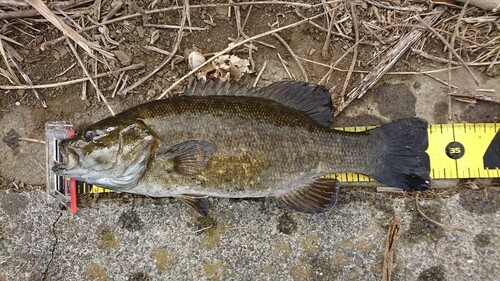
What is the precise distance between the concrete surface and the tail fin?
38 centimetres

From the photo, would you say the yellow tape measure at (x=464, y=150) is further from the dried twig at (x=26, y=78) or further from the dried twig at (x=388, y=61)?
the dried twig at (x=26, y=78)

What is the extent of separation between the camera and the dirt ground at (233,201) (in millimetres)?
3969

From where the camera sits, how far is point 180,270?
3982mm

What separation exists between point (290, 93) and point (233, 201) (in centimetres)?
109

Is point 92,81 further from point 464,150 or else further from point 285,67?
point 464,150

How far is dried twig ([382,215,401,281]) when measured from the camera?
3900 mm

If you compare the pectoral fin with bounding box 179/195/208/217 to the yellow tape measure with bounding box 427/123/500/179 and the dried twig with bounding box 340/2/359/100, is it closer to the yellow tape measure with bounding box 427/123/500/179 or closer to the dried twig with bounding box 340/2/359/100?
the dried twig with bounding box 340/2/359/100

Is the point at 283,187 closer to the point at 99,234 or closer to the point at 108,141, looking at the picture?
the point at 108,141

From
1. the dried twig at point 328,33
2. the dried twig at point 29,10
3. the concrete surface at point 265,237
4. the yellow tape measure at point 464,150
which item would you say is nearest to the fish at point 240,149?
the yellow tape measure at point 464,150

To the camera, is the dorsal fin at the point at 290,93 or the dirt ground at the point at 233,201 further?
the dirt ground at the point at 233,201

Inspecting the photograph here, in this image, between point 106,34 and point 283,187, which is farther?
point 106,34

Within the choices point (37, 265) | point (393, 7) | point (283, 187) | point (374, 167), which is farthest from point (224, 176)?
point (393, 7)

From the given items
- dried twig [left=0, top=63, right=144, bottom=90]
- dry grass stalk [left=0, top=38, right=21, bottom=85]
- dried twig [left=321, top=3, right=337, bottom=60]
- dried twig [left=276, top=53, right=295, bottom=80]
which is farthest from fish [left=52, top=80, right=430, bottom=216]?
dry grass stalk [left=0, top=38, right=21, bottom=85]

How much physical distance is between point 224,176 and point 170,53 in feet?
4.45
